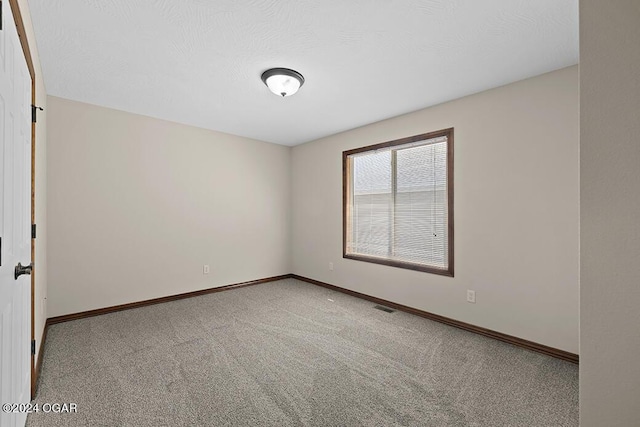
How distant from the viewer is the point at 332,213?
471 cm

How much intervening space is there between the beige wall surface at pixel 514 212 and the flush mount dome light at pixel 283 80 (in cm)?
170

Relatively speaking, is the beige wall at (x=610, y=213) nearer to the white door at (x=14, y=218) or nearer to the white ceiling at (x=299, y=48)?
the white ceiling at (x=299, y=48)

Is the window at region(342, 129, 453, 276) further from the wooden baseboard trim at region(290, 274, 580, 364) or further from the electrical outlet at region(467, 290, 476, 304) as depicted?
the wooden baseboard trim at region(290, 274, 580, 364)

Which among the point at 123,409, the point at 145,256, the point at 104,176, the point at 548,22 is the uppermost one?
the point at 548,22

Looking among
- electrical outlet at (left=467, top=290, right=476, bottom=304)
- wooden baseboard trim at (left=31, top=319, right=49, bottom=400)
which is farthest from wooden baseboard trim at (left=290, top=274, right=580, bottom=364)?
wooden baseboard trim at (left=31, top=319, right=49, bottom=400)

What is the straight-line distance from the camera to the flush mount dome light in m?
2.55

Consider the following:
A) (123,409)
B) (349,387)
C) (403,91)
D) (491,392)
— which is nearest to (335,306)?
(349,387)

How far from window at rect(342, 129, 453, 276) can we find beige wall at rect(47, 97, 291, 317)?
1630 mm

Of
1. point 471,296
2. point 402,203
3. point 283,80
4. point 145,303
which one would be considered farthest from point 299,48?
point 145,303

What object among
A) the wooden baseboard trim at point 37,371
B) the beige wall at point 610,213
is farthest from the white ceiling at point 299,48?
the wooden baseboard trim at point 37,371

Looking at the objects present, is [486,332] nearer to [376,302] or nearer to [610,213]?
[376,302]

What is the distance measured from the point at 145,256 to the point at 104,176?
112 cm

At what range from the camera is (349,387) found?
6.79 ft

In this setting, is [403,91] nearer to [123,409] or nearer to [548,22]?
[548,22]
